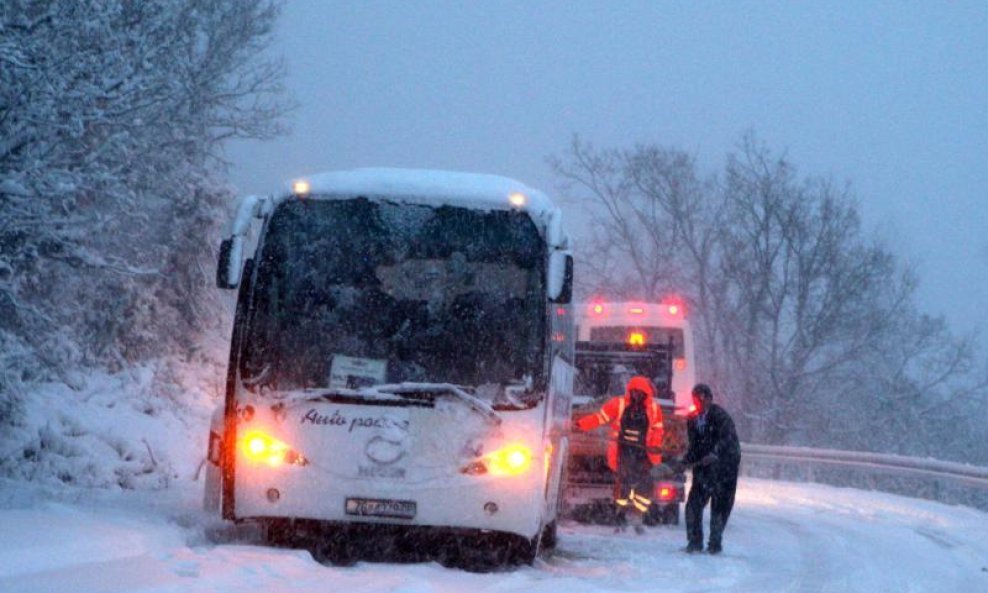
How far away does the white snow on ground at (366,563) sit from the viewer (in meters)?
7.86

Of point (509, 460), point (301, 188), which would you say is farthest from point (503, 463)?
point (301, 188)

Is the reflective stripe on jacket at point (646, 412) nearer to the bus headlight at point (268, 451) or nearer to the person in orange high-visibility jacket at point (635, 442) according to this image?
the person in orange high-visibility jacket at point (635, 442)

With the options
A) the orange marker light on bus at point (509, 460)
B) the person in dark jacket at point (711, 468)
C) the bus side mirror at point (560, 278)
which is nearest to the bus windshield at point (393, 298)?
the bus side mirror at point (560, 278)

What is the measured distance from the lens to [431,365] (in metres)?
10.1

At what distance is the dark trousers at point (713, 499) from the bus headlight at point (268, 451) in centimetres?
445

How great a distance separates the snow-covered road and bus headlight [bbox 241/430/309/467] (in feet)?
2.29

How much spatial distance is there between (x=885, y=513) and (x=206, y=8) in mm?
16150

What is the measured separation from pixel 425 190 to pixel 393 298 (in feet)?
3.28

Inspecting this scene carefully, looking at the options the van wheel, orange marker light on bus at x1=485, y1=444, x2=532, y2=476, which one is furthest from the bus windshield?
the van wheel

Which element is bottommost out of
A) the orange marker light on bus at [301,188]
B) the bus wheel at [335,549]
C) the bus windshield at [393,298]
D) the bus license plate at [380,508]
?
the bus wheel at [335,549]

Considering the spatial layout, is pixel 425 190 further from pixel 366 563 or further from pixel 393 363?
pixel 366 563

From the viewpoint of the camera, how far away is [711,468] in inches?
494

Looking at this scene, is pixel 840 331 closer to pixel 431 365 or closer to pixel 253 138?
pixel 253 138

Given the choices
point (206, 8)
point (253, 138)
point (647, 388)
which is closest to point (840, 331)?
point (253, 138)
